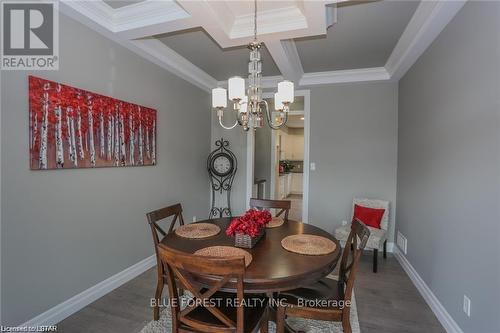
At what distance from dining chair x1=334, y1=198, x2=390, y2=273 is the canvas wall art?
2616 millimetres

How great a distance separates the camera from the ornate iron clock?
4.44 metres

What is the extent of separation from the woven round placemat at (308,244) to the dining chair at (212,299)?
0.36 meters

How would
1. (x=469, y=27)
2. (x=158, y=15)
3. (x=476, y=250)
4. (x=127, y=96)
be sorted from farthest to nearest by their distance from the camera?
(x=127, y=96)
(x=158, y=15)
(x=469, y=27)
(x=476, y=250)

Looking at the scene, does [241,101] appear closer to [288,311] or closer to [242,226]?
[242,226]

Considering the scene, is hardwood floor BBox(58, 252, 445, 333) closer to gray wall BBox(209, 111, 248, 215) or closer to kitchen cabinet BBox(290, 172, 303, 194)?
gray wall BBox(209, 111, 248, 215)

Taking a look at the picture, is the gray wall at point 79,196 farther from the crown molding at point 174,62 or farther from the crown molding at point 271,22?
the crown molding at point 271,22

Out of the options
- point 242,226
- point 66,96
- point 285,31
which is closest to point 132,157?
point 66,96

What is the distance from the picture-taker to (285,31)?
235 centimetres

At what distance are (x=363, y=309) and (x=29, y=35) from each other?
3.49 meters

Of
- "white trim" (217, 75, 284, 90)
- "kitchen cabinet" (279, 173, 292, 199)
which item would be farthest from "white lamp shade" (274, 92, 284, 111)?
"kitchen cabinet" (279, 173, 292, 199)

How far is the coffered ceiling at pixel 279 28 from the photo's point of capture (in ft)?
6.97

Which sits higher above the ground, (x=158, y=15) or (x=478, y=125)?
(x=158, y=15)

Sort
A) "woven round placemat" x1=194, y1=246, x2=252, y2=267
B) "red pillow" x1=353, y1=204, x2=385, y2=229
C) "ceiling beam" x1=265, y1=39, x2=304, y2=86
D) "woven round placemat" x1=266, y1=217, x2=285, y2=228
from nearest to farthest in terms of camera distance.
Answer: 1. "woven round placemat" x1=194, y1=246, x2=252, y2=267
2. "woven round placemat" x1=266, y1=217, x2=285, y2=228
3. "ceiling beam" x1=265, y1=39, x2=304, y2=86
4. "red pillow" x1=353, y1=204, x2=385, y2=229

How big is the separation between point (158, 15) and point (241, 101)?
1.08 metres
